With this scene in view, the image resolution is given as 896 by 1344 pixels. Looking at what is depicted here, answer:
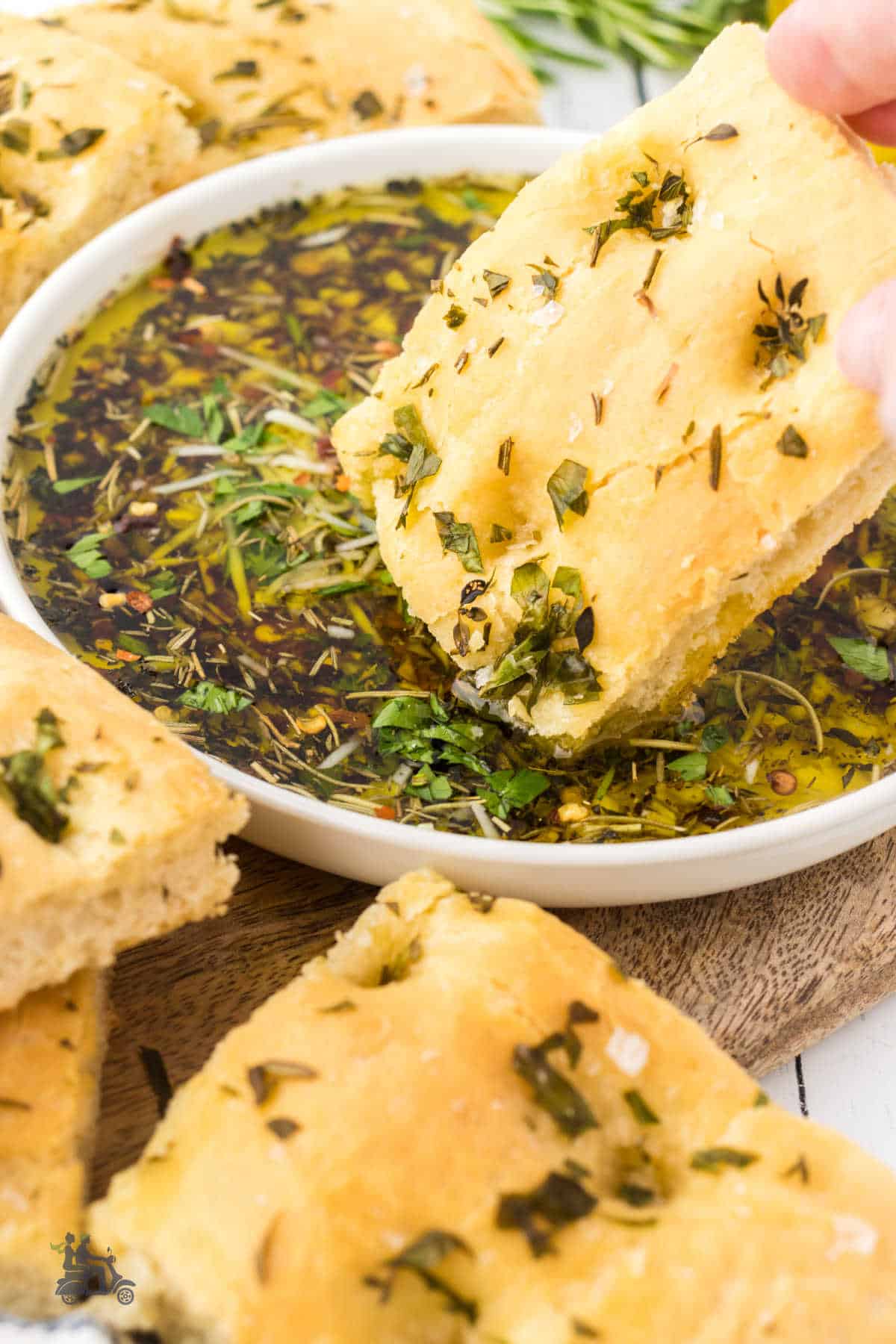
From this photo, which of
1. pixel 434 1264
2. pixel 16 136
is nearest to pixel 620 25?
pixel 16 136

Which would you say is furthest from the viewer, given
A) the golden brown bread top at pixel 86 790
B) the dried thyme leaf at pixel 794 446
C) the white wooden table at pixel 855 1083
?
the white wooden table at pixel 855 1083

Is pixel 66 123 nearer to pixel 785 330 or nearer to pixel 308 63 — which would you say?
pixel 308 63

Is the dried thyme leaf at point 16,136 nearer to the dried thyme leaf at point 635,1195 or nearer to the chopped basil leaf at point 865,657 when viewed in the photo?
the chopped basil leaf at point 865,657

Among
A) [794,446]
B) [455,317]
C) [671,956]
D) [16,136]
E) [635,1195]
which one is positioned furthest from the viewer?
[16,136]

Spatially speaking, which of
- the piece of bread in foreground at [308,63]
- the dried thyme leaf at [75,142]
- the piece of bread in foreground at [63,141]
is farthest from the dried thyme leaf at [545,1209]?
the piece of bread in foreground at [308,63]

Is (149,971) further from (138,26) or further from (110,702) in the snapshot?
(138,26)

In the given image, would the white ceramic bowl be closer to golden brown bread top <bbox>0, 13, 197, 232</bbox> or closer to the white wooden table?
the white wooden table
